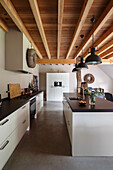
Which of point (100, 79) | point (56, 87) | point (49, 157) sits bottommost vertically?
point (49, 157)

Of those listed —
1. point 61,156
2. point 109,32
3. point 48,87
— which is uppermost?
point 109,32

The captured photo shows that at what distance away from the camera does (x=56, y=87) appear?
715cm

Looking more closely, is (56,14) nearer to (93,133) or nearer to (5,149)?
(93,133)

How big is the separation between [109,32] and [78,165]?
3.16m

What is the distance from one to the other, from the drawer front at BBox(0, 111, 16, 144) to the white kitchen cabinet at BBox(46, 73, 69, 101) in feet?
18.1

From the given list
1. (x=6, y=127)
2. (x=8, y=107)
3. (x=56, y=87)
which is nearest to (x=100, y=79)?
(x=56, y=87)

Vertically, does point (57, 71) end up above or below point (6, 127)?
above

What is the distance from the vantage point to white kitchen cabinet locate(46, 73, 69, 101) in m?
7.10

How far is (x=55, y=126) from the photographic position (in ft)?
9.63

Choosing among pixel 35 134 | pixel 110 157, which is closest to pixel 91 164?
pixel 110 157

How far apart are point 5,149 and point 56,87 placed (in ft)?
19.1

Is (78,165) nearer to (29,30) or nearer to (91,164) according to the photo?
(91,164)

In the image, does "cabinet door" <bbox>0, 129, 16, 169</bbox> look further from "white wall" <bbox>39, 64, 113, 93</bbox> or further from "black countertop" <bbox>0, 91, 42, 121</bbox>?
"white wall" <bbox>39, 64, 113, 93</bbox>

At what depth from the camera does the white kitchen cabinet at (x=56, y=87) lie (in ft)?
23.3
